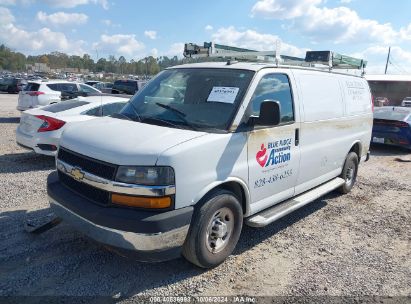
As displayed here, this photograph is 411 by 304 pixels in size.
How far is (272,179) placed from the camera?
4.39m

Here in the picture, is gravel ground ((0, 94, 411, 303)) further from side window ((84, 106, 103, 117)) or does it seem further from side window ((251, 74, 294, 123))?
side window ((84, 106, 103, 117))

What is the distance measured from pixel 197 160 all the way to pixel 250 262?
148 cm

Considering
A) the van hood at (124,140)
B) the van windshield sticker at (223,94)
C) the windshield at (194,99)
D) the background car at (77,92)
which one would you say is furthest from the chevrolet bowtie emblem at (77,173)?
the background car at (77,92)

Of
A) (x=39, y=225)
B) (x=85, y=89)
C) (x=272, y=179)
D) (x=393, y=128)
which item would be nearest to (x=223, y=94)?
(x=272, y=179)

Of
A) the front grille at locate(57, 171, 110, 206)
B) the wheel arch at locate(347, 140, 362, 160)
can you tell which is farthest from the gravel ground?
the wheel arch at locate(347, 140, 362, 160)

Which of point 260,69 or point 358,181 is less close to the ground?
point 260,69

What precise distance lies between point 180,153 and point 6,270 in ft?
7.19

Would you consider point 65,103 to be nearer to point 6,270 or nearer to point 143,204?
point 6,270

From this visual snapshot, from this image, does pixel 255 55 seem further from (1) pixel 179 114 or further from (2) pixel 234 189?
(2) pixel 234 189

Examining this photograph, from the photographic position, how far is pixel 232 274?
12.6 feet

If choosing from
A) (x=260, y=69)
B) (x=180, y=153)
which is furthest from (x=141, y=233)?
(x=260, y=69)

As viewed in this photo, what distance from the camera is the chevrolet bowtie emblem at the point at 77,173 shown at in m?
3.59

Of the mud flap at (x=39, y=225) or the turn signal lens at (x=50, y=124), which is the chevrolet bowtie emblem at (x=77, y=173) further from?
the turn signal lens at (x=50, y=124)

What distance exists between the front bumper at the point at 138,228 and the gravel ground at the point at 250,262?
0.48 meters
